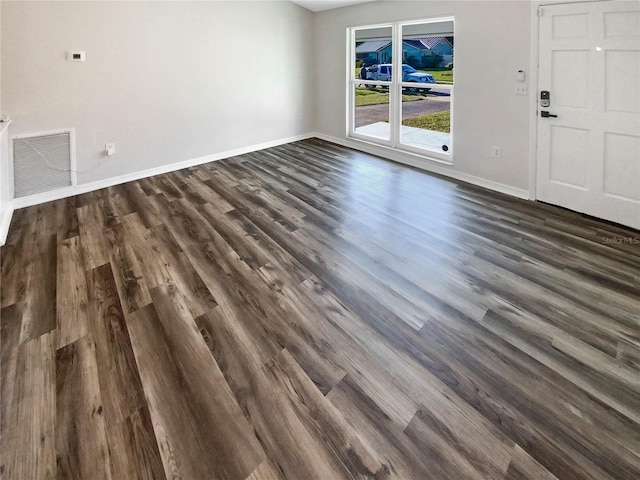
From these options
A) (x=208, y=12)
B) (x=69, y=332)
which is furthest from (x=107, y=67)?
(x=69, y=332)

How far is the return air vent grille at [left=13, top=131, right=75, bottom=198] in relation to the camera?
387 centimetres

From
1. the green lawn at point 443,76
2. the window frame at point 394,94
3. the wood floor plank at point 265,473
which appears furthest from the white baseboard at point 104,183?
the wood floor plank at point 265,473

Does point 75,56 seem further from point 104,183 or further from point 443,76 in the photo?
point 443,76

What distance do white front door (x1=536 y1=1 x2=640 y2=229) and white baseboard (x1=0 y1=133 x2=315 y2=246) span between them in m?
4.31

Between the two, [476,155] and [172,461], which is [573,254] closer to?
[476,155]

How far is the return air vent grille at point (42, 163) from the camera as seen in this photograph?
3867 millimetres

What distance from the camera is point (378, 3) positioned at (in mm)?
5078

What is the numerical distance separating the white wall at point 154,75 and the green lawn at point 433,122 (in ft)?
7.69

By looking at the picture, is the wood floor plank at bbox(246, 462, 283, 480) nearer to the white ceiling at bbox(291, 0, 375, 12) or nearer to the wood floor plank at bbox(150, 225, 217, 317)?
the wood floor plank at bbox(150, 225, 217, 317)

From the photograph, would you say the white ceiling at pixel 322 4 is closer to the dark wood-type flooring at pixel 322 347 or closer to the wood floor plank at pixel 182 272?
the dark wood-type flooring at pixel 322 347

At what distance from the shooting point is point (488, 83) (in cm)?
397

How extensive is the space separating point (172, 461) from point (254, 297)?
112 centimetres

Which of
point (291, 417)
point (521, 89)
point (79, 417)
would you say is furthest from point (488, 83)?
point (79, 417)

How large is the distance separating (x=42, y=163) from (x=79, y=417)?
368 cm
